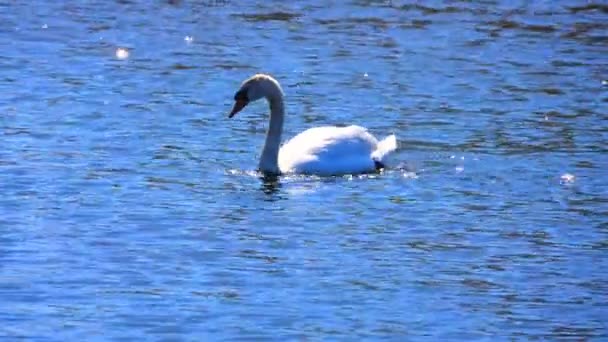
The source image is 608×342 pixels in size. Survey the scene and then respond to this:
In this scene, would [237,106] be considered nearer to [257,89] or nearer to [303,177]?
[257,89]

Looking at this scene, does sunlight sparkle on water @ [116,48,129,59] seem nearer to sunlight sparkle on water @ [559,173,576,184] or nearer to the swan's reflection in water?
the swan's reflection in water

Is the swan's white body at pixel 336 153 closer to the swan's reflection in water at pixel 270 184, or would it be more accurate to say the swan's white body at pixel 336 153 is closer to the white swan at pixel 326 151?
the white swan at pixel 326 151

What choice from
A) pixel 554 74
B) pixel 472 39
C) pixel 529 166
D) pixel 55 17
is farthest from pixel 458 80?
pixel 55 17

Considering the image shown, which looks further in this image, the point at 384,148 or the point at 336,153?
the point at 384,148

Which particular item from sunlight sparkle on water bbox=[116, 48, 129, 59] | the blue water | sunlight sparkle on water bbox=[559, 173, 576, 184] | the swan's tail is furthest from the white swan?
sunlight sparkle on water bbox=[116, 48, 129, 59]

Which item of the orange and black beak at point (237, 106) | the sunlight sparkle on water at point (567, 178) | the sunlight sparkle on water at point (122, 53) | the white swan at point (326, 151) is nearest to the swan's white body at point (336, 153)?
the white swan at point (326, 151)

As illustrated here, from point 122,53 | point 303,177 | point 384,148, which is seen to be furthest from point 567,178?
point 122,53

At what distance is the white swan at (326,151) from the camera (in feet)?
51.6

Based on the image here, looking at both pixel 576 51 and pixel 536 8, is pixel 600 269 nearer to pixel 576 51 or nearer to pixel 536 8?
pixel 576 51

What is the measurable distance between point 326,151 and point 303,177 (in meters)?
0.29

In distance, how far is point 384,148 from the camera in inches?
631

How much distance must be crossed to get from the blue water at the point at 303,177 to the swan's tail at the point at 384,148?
0.16 metres

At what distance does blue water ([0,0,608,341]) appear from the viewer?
36.8 ft

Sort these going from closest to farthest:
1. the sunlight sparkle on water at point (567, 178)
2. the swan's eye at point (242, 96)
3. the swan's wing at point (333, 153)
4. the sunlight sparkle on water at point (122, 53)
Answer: the sunlight sparkle on water at point (567, 178) → the swan's wing at point (333, 153) → the swan's eye at point (242, 96) → the sunlight sparkle on water at point (122, 53)
